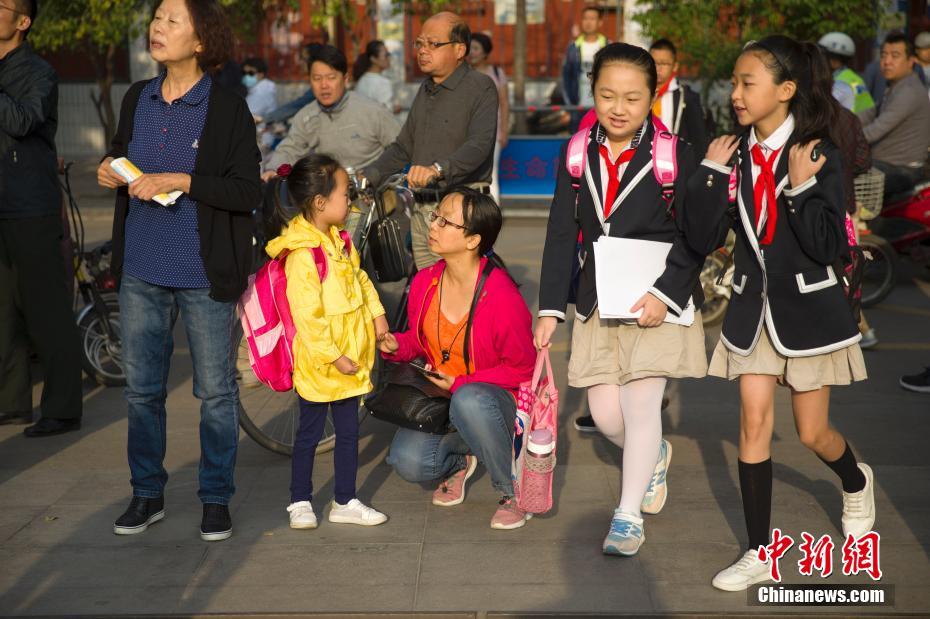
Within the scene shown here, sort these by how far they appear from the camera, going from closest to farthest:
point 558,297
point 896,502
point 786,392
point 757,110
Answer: point 757,110
point 558,297
point 896,502
point 786,392

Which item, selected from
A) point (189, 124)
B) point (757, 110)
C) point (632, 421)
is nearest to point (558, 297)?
point (632, 421)

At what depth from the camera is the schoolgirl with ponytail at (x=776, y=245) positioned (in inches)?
154

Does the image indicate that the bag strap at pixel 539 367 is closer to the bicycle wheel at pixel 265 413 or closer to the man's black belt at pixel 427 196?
the bicycle wheel at pixel 265 413

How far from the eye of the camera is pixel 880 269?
921 centimetres

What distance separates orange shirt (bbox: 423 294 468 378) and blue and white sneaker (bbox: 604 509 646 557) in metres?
0.90

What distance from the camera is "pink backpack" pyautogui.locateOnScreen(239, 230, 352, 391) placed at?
4699 millimetres

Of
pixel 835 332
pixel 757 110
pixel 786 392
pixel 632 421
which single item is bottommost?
pixel 786 392

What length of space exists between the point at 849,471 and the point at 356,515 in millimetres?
1886

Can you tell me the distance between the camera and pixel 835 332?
13.1 ft

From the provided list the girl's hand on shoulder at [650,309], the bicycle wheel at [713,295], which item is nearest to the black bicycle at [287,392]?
the girl's hand on shoulder at [650,309]

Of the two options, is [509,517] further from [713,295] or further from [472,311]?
[713,295]

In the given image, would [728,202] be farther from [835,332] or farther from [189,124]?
[189,124]

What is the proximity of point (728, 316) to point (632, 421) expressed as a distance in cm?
57

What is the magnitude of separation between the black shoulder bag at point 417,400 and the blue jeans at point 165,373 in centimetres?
60
